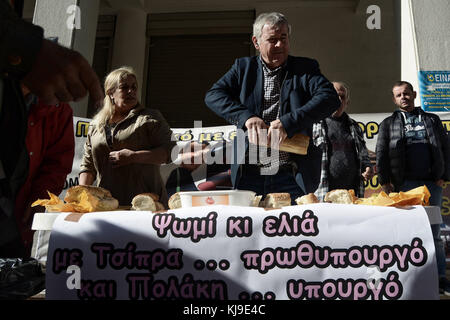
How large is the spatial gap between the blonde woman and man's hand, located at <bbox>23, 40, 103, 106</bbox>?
1472mm

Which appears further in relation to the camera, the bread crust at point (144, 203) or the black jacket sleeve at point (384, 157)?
the black jacket sleeve at point (384, 157)

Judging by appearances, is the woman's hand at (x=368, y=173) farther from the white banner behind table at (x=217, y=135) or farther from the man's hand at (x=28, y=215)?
the man's hand at (x=28, y=215)

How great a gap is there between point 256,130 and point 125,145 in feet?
3.11

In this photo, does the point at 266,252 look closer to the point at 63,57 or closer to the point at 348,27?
the point at 63,57

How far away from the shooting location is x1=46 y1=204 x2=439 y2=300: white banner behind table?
1274 mm

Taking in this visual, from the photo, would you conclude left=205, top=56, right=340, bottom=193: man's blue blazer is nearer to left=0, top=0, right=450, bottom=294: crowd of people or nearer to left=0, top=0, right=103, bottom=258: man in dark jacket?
left=0, top=0, right=450, bottom=294: crowd of people

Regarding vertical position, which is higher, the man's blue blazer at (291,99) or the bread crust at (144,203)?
the man's blue blazer at (291,99)

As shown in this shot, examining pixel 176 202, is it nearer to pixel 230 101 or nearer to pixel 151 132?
pixel 230 101

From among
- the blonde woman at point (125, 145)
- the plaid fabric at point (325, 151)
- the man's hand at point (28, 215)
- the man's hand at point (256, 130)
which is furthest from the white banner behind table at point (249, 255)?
the plaid fabric at point (325, 151)

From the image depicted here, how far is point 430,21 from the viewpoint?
4.59 metres

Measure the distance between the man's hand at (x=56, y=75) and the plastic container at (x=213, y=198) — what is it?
81 centimetres

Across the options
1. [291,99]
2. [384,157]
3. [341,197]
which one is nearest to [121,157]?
[291,99]

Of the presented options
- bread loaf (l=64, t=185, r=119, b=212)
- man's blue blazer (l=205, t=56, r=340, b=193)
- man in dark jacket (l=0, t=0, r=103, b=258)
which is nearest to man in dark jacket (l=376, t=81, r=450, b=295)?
man's blue blazer (l=205, t=56, r=340, b=193)

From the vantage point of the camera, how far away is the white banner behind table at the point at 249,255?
1.27 metres
